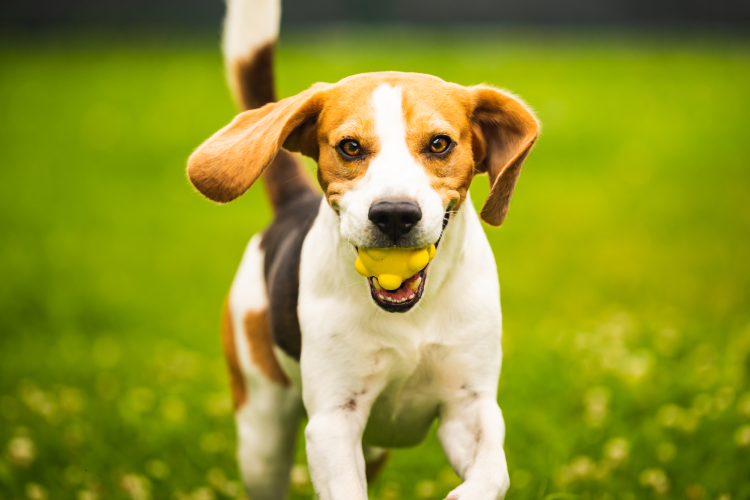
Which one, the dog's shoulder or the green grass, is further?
the green grass

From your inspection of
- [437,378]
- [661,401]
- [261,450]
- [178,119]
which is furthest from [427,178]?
[178,119]

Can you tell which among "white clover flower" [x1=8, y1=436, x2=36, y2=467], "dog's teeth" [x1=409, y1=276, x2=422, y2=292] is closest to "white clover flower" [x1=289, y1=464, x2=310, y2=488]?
"white clover flower" [x1=8, y1=436, x2=36, y2=467]

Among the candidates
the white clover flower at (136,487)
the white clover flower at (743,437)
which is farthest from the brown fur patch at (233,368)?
the white clover flower at (743,437)

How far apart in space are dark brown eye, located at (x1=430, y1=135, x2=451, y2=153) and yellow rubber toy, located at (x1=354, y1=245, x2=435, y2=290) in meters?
0.36

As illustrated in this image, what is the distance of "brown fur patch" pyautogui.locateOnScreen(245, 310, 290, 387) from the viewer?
3.57 m

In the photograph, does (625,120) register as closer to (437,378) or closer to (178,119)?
(178,119)

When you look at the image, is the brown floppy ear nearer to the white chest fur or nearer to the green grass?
the white chest fur

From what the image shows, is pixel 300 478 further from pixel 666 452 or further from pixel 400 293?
pixel 400 293

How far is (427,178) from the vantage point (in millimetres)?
2727

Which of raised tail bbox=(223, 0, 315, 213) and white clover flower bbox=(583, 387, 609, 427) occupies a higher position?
raised tail bbox=(223, 0, 315, 213)

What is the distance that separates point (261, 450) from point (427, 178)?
165 cm

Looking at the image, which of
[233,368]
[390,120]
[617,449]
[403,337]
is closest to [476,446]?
[403,337]

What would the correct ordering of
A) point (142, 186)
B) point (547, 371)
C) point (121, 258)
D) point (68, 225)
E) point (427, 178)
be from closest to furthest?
point (427, 178)
point (547, 371)
point (121, 258)
point (68, 225)
point (142, 186)

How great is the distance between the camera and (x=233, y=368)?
3814 millimetres
